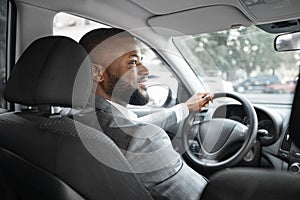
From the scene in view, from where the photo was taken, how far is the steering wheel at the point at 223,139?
2580 mm

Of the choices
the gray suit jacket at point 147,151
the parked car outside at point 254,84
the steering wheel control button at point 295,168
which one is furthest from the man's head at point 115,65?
the parked car outside at point 254,84

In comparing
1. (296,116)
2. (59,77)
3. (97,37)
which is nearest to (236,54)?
(97,37)

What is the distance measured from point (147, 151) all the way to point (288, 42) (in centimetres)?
119

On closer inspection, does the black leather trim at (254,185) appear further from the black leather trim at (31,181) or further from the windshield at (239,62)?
the windshield at (239,62)

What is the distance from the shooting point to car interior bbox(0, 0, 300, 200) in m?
1.46

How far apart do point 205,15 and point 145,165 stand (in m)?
1.20

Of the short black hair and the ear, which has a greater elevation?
the short black hair

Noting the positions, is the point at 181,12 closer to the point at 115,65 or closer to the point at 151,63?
the point at 151,63

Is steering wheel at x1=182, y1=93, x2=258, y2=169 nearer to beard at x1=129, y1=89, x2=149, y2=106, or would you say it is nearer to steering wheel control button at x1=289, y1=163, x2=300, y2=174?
steering wheel control button at x1=289, y1=163, x2=300, y2=174

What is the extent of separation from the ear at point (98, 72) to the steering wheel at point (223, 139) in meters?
0.99

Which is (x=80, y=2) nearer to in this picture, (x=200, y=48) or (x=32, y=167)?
(x=200, y=48)

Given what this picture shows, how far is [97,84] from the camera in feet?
6.20

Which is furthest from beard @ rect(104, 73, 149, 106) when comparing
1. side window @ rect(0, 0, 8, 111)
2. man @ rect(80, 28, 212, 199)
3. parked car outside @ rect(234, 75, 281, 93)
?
parked car outside @ rect(234, 75, 281, 93)

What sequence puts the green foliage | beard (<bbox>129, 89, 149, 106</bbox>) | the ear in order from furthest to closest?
the green foliage, beard (<bbox>129, 89, 149, 106</bbox>), the ear
